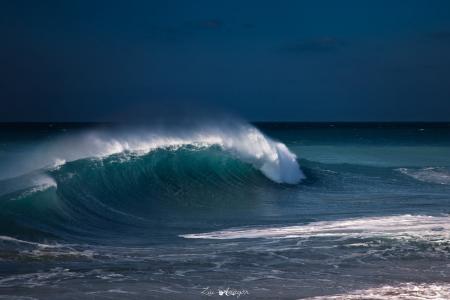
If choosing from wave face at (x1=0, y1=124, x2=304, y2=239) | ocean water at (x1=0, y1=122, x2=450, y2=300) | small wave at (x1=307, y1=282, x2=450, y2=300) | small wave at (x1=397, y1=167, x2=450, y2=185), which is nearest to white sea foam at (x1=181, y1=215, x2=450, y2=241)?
ocean water at (x1=0, y1=122, x2=450, y2=300)

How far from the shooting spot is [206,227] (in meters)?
11.1

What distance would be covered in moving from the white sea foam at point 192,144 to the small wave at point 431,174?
4544mm

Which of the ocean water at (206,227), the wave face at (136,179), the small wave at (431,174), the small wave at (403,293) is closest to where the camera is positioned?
the small wave at (403,293)

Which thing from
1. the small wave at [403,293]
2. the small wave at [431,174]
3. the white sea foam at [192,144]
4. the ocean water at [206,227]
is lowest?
the small wave at [431,174]

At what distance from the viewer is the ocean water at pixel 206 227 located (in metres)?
6.85

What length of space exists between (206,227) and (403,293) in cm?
512

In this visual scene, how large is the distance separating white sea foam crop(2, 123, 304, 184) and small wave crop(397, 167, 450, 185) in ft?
14.9

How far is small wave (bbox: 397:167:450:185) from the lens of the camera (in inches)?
839

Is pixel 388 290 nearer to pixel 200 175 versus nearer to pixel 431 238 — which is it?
pixel 431 238

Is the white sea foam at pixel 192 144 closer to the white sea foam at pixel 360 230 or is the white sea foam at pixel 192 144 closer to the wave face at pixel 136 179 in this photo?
the wave face at pixel 136 179

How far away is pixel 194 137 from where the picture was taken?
21922 millimetres

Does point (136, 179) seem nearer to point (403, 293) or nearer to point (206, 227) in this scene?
→ point (206, 227)

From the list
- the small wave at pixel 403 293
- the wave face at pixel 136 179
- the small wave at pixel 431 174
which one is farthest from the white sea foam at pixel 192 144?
the small wave at pixel 403 293

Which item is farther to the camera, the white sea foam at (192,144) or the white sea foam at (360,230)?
the white sea foam at (192,144)
